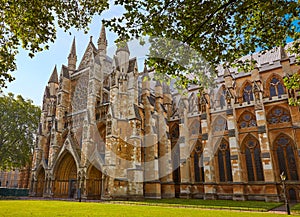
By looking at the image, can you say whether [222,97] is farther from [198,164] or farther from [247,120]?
[198,164]

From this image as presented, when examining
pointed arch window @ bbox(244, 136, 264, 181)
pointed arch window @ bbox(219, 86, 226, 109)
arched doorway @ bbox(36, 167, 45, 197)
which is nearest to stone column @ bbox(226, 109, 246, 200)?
pointed arch window @ bbox(244, 136, 264, 181)

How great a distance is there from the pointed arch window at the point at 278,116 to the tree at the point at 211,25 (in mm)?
17208

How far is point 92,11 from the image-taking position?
870cm

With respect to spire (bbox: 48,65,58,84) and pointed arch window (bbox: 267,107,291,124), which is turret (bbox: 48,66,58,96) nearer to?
spire (bbox: 48,65,58,84)

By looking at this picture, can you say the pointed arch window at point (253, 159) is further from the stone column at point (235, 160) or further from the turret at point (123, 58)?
the turret at point (123, 58)

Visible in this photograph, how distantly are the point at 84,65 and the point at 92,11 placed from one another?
2374cm

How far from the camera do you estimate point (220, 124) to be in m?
26.7

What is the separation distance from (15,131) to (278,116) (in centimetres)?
3246

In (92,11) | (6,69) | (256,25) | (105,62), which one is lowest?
(6,69)

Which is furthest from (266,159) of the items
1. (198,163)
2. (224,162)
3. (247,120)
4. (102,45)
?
(102,45)

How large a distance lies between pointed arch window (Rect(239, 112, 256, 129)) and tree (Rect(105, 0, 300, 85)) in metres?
17.7

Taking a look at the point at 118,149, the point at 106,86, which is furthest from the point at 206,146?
the point at 106,86

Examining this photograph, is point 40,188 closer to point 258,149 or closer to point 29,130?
point 29,130

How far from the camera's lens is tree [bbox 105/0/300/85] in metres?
7.09
